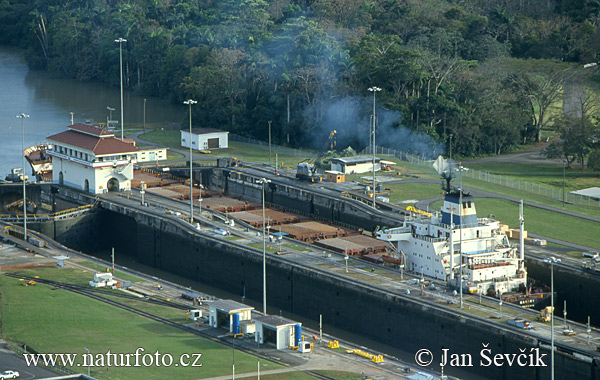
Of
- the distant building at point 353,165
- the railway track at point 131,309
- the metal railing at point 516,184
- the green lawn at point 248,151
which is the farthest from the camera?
the green lawn at point 248,151

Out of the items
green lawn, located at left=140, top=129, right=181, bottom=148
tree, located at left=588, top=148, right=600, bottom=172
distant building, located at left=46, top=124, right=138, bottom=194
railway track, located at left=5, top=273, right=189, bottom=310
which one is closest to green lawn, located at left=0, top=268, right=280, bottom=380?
railway track, located at left=5, top=273, right=189, bottom=310

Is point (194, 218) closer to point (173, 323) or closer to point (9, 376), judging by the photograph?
point (173, 323)

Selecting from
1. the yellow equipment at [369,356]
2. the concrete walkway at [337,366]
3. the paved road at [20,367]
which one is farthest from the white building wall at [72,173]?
the concrete walkway at [337,366]

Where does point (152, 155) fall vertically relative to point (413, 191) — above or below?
above

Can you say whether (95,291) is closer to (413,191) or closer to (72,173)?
(72,173)

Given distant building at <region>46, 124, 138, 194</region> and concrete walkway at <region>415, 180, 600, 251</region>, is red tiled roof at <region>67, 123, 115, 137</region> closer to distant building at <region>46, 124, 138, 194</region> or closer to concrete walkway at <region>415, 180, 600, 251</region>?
distant building at <region>46, 124, 138, 194</region>

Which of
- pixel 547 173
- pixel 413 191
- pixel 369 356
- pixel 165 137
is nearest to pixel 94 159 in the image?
pixel 413 191

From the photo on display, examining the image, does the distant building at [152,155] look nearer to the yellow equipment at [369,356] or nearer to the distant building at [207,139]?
the distant building at [207,139]
